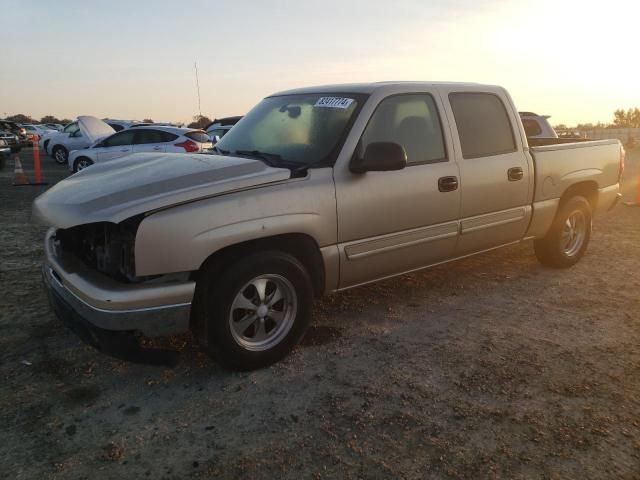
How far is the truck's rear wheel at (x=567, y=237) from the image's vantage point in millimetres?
5230

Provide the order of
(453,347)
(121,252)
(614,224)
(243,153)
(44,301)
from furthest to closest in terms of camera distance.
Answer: (614,224), (44,301), (243,153), (453,347), (121,252)

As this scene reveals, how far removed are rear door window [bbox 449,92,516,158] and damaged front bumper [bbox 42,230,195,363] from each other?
262 cm

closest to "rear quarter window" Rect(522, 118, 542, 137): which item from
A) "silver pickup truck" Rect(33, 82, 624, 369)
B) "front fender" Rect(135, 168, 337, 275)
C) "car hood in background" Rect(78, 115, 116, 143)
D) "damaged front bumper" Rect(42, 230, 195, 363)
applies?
"silver pickup truck" Rect(33, 82, 624, 369)

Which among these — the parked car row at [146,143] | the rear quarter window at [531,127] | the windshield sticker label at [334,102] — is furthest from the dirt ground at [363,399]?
the parked car row at [146,143]

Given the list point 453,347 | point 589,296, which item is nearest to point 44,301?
point 453,347

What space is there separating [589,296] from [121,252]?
13.2ft

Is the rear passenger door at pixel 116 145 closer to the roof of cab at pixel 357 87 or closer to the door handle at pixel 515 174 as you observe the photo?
the roof of cab at pixel 357 87

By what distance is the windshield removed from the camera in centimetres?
358

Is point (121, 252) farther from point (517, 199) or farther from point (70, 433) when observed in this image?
point (517, 199)

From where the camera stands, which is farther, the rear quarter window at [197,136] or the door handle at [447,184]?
the rear quarter window at [197,136]

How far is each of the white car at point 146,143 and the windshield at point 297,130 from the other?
8.69m

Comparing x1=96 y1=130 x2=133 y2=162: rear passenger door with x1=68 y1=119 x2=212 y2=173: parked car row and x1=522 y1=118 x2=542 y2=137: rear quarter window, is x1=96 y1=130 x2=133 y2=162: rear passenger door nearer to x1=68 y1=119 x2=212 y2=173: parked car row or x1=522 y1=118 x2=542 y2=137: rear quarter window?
x1=68 y1=119 x2=212 y2=173: parked car row

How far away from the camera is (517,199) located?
15.2 ft

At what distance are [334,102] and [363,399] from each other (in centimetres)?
215
